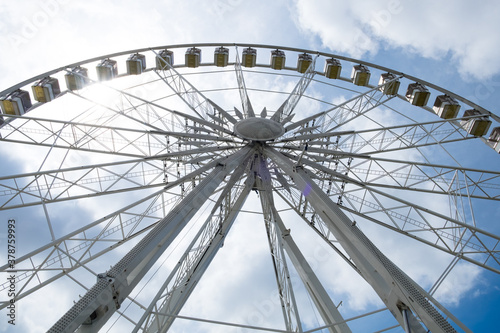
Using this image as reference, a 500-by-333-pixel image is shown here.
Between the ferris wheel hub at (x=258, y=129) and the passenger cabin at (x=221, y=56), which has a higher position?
the passenger cabin at (x=221, y=56)

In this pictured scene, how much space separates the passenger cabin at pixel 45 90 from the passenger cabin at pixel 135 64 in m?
4.06

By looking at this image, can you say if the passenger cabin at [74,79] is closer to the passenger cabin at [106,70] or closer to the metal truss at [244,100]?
the passenger cabin at [106,70]


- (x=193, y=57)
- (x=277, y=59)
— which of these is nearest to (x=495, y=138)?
(x=277, y=59)

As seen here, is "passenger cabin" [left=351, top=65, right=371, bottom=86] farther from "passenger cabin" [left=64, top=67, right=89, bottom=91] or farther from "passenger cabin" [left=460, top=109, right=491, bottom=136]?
"passenger cabin" [left=64, top=67, right=89, bottom=91]

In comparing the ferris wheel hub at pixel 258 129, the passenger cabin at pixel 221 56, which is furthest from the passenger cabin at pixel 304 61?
the ferris wheel hub at pixel 258 129

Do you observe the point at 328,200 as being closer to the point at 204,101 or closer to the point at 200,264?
the point at 200,264

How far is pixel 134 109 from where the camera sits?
1588cm

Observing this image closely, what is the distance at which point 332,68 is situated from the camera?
73.0 feet

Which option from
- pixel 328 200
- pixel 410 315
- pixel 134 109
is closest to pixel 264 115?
pixel 134 109

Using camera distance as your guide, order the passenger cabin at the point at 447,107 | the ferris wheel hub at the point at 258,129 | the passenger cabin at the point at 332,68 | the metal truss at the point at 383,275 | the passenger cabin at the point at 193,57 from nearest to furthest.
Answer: the metal truss at the point at 383,275, the ferris wheel hub at the point at 258,129, the passenger cabin at the point at 447,107, the passenger cabin at the point at 193,57, the passenger cabin at the point at 332,68

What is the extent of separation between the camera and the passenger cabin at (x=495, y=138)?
17531 mm

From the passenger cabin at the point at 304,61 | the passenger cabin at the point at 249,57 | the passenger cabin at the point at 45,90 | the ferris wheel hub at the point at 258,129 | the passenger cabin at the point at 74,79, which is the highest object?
the passenger cabin at the point at 304,61

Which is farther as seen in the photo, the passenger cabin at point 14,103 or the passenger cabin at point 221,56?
the passenger cabin at point 221,56

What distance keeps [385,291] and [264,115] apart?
10505mm
